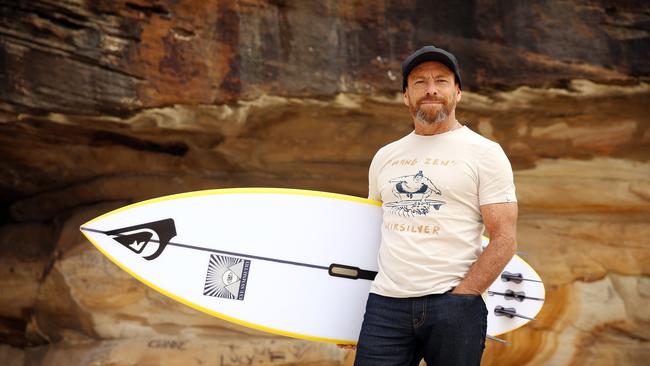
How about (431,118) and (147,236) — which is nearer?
(431,118)

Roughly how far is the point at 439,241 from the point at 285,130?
1.99 meters

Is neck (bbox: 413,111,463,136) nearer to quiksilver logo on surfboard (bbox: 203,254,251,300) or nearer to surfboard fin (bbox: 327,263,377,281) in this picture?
surfboard fin (bbox: 327,263,377,281)

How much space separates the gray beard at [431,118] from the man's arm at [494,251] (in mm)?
282

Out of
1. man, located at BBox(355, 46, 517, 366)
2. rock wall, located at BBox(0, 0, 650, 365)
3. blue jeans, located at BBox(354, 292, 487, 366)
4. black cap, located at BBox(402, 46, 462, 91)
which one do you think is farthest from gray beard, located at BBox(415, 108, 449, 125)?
rock wall, located at BBox(0, 0, 650, 365)

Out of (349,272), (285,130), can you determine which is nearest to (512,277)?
(349,272)

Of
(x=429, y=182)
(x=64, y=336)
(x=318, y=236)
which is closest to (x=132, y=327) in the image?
(x=64, y=336)

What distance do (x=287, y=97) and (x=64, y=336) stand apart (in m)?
1.96

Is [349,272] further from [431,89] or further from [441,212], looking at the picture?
[431,89]

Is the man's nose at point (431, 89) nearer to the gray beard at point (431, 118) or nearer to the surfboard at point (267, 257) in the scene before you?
the gray beard at point (431, 118)

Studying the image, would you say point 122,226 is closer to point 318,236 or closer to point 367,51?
point 318,236

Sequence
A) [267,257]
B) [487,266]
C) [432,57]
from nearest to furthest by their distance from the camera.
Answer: [487,266] → [432,57] → [267,257]

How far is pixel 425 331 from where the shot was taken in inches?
66.2

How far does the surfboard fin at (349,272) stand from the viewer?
2270 millimetres

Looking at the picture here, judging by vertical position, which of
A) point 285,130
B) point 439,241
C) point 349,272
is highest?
point 285,130
